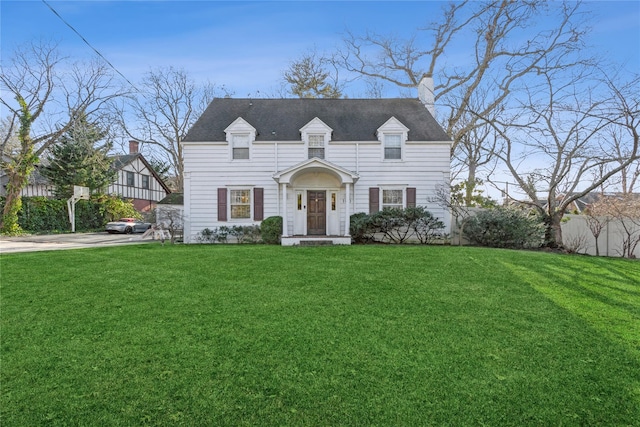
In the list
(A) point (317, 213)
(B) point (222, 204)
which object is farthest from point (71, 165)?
(A) point (317, 213)

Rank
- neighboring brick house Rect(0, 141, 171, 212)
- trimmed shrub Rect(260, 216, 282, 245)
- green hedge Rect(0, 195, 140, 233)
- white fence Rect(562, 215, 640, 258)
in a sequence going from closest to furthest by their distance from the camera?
white fence Rect(562, 215, 640, 258)
trimmed shrub Rect(260, 216, 282, 245)
green hedge Rect(0, 195, 140, 233)
neighboring brick house Rect(0, 141, 171, 212)

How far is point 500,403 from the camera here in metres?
2.65

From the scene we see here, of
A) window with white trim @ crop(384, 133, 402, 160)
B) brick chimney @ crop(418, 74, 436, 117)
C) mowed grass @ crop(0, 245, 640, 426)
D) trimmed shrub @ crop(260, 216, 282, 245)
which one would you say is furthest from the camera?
brick chimney @ crop(418, 74, 436, 117)

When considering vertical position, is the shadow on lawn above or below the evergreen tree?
below

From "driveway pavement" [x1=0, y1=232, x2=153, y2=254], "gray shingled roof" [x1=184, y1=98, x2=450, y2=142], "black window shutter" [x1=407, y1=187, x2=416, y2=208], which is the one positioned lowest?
"driveway pavement" [x1=0, y1=232, x2=153, y2=254]

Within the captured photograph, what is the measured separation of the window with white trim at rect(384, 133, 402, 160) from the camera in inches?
566

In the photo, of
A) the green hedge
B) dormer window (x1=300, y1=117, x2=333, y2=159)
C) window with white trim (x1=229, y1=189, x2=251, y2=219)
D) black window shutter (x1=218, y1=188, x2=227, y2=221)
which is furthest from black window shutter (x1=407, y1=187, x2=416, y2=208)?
the green hedge

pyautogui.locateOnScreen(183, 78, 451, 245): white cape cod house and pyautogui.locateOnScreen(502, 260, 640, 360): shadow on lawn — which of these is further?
pyautogui.locateOnScreen(183, 78, 451, 245): white cape cod house

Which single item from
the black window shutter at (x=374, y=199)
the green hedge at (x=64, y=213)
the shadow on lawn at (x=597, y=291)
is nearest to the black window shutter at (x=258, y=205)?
the black window shutter at (x=374, y=199)

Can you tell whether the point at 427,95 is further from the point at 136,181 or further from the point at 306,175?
the point at 136,181

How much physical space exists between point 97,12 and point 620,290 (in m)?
12.8

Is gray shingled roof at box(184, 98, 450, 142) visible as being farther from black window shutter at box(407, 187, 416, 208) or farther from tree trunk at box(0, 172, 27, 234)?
tree trunk at box(0, 172, 27, 234)

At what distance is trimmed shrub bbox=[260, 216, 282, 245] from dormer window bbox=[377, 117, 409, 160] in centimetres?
535

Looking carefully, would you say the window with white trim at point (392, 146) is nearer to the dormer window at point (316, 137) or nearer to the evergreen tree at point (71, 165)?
the dormer window at point (316, 137)
